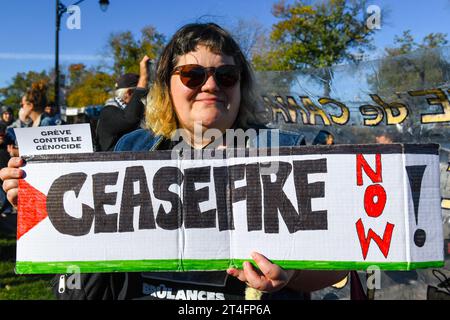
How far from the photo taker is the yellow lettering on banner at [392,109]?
4227 mm

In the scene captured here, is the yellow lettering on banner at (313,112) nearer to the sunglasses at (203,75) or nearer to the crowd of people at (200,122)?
the crowd of people at (200,122)

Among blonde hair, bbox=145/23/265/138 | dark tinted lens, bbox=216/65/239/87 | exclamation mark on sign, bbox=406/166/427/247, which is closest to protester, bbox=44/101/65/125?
blonde hair, bbox=145/23/265/138

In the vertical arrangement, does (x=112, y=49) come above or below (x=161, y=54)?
above

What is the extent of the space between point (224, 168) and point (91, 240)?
56 centimetres

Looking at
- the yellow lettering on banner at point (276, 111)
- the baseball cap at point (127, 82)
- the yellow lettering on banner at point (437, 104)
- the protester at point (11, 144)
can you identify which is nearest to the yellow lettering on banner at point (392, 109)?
the yellow lettering on banner at point (437, 104)

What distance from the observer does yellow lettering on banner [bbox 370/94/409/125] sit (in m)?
4.23

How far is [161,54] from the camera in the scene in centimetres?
195

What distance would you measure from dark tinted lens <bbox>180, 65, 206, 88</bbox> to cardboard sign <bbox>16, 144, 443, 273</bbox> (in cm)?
34

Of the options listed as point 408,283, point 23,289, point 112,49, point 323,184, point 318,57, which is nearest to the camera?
point 323,184

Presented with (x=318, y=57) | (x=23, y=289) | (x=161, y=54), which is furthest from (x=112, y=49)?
(x=161, y=54)

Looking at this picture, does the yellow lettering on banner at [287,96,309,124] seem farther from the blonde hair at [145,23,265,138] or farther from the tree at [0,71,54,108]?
the tree at [0,71,54,108]

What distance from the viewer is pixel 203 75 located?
1.68 meters

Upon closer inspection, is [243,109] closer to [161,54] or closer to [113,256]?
[161,54]

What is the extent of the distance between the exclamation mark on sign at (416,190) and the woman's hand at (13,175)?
1.41m
